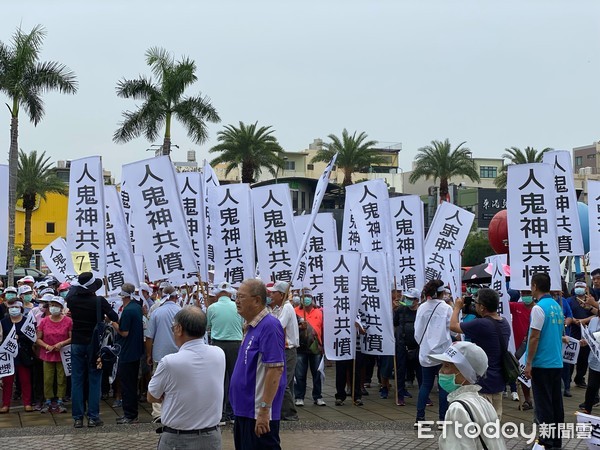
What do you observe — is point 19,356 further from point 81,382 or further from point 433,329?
point 433,329

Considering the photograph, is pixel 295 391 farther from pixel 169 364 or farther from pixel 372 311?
pixel 169 364

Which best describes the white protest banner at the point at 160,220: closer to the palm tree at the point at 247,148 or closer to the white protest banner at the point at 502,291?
the white protest banner at the point at 502,291

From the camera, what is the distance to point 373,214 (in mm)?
14250

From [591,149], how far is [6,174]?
88530 millimetres

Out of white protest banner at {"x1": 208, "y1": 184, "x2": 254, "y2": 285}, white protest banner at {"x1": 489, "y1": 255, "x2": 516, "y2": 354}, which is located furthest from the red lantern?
white protest banner at {"x1": 208, "y1": 184, "x2": 254, "y2": 285}

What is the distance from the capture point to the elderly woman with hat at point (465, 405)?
411 cm

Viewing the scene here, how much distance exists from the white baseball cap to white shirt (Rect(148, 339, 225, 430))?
5.53 feet

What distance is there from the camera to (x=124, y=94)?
35.9 m

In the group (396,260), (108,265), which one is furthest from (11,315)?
(396,260)

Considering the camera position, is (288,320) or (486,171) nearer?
(288,320)

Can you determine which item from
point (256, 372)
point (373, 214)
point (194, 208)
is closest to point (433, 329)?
point (373, 214)

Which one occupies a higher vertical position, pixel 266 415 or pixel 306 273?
pixel 306 273

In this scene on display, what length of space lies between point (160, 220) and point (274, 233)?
2.89 meters

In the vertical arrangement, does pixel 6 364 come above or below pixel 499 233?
below
